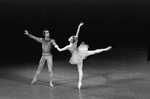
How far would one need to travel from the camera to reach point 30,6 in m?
18.3

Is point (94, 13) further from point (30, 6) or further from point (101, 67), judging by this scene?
point (101, 67)

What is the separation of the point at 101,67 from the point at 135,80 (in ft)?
9.10

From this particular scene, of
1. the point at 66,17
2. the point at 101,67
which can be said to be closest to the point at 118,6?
the point at 66,17

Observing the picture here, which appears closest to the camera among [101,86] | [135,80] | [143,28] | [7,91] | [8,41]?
[7,91]

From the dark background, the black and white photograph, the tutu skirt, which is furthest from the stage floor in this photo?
the dark background

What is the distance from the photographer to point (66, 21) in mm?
18562

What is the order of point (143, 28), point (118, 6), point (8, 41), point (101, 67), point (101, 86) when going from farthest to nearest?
point (143, 28), point (118, 6), point (8, 41), point (101, 67), point (101, 86)

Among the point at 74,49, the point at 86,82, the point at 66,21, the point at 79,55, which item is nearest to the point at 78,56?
the point at 79,55

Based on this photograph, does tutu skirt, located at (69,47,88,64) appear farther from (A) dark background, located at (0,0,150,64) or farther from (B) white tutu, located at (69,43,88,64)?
(A) dark background, located at (0,0,150,64)

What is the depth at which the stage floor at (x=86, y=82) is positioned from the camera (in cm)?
692

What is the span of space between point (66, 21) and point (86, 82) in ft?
34.4

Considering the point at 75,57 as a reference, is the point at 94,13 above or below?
above

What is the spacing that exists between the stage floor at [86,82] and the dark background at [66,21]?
15.9ft

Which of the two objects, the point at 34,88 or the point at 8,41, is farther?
the point at 8,41
